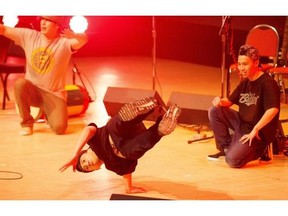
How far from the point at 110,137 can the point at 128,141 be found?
124mm

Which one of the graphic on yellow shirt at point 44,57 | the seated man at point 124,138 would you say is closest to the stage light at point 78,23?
the graphic on yellow shirt at point 44,57

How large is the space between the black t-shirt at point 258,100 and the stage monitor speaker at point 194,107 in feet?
3.33

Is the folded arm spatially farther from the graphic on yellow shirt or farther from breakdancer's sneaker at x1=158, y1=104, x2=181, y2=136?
the graphic on yellow shirt

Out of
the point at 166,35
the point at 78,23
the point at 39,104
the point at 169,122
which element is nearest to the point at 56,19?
the point at 78,23

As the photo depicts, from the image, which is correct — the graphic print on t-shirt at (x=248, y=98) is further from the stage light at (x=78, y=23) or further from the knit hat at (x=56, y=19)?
the knit hat at (x=56, y=19)

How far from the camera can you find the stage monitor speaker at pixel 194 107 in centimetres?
679

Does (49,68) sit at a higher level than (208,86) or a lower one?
higher

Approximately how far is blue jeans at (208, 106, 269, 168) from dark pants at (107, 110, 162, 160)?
1.19m

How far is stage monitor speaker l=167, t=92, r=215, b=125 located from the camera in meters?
6.79

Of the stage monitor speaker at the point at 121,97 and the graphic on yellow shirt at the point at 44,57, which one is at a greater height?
the graphic on yellow shirt at the point at 44,57

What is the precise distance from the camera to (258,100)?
18.4ft
